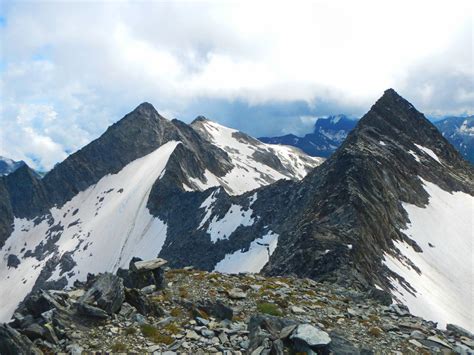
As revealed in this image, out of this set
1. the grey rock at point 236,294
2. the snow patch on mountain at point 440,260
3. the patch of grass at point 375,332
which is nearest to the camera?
the patch of grass at point 375,332

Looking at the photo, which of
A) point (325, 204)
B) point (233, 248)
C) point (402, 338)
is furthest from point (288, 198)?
point (402, 338)

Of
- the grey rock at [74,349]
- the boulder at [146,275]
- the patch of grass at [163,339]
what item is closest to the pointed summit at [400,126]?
the boulder at [146,275]

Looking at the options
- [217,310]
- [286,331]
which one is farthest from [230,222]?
[286,331]

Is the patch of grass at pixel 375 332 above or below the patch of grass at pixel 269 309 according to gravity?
below

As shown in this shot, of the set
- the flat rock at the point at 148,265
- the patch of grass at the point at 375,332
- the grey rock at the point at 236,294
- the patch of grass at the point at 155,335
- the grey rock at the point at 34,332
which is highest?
the flat rock at the point at 148,265

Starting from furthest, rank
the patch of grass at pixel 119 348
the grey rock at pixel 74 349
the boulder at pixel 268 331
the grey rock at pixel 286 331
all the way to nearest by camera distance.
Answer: the grey rock at pixel 286 331, the boulder at pixel 268 331, the patch of grass at pixel 119 348, the grey rock at pixel 74 349

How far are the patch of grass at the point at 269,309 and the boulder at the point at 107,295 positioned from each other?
7.13 meters

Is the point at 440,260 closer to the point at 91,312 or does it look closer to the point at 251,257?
the point at 251,257

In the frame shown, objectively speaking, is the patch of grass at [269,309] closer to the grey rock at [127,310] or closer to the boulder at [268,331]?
the boulder at [268,331]

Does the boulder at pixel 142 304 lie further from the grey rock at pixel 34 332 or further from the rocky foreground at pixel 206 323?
the grey rock at pixel 34 332

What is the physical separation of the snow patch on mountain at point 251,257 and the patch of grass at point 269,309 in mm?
66568

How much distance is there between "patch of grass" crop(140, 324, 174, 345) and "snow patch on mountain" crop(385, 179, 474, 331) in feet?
123

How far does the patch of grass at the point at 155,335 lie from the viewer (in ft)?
58.6

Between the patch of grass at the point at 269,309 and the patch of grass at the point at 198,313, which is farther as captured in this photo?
the patch of grass at the point at 269,309
